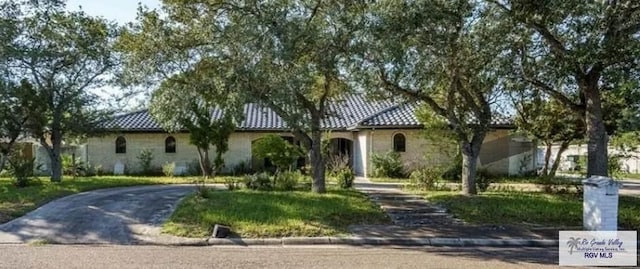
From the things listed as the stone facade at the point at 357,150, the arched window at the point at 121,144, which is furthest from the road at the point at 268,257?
the arched window at the point at 121,144

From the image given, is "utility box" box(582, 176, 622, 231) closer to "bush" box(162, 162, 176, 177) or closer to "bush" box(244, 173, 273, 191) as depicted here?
"bush" box(244, 173, 273, 191)

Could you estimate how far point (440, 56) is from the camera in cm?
1364

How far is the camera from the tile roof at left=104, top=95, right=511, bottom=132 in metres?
26.0

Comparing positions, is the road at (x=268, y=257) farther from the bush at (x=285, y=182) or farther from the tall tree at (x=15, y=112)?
the tall tree at (x=15, y=112)

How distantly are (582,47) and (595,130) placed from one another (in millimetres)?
Answer: 3206

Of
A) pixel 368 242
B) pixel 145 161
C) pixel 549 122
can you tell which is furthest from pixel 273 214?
pixel 145 161

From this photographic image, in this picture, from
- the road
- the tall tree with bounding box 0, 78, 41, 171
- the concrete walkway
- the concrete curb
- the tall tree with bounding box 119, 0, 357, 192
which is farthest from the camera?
the tall tree with bounding box 0, 78, 41, 171

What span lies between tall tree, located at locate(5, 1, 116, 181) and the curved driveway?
5859 millimetres

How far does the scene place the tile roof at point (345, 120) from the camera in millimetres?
26036

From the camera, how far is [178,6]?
1414 centimetres

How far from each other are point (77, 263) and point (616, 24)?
12.2 metres

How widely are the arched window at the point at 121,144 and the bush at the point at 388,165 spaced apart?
45.7 feet

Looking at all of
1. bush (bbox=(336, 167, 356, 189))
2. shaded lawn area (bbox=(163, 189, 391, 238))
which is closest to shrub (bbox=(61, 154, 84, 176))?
shaded lawn area (bbox=(163, 189, 391, 238))

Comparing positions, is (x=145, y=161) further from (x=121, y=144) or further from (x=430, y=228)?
(x=430, y=228)
